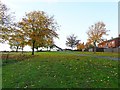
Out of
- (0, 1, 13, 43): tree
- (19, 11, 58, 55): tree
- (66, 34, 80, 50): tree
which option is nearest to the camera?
(0, 1, 13, 43): tree

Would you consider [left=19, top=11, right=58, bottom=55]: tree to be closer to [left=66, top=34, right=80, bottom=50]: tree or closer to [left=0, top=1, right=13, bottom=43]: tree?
[left=0, top=1, right=13, bottom=43]: tree

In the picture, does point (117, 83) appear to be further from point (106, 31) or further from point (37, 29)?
point (106, 31)

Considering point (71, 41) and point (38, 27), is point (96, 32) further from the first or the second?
point (71, 41)

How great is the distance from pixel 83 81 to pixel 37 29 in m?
36.4

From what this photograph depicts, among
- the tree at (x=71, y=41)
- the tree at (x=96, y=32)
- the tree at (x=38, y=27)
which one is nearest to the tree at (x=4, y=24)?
the tree at (x=38, y=27)

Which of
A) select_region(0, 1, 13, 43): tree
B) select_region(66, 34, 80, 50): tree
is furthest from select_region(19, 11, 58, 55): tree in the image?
select_region(66, 34, 80, 50): tree

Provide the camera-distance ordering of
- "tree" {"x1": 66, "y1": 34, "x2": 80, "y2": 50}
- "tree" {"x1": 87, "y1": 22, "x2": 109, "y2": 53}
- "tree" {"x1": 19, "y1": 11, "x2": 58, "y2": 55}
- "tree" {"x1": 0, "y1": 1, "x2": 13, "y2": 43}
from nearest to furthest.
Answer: "tree" {"x1": 0, "y1": 1, "x2": 13, "y2": 43} < "tree" {"x1": 19, "y1": 11, "x2": 58, "y2": 55} < "tree" {"x1": 87, "y1": 22, "x2": 109, "y2": 53} < "tree" {"x1": 66, "y1": 34, "x2": 80, "y2": 50}

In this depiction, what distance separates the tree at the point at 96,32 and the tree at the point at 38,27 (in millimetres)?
19886

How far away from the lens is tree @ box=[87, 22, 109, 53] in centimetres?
6725

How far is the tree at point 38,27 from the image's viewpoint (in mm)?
47656

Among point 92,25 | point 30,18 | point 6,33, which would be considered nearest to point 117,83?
point 6,33

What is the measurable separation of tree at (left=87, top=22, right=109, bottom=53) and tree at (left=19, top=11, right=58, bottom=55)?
783 inches

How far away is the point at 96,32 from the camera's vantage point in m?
68.7

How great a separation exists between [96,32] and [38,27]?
24.7m
